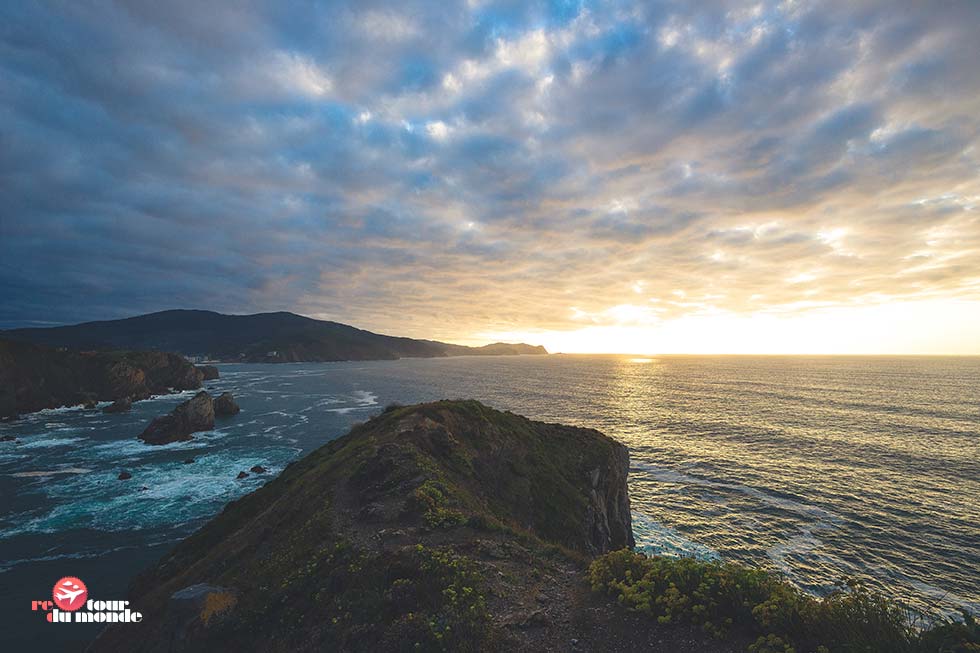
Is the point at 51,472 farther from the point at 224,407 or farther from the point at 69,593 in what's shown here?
the point at 224,407

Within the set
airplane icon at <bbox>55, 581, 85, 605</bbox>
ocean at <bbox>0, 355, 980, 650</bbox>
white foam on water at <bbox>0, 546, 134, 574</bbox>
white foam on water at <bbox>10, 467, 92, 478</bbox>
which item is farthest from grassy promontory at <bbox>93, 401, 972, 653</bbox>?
white foam on water at <bbox>10, 467, 92, 478</bbox>

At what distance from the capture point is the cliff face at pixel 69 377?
104 m

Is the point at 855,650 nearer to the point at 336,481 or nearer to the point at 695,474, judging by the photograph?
the point at 336,481

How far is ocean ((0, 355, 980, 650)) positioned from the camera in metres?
33.2

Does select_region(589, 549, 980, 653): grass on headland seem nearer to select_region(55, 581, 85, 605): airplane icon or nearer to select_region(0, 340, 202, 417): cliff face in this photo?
select_region(55, 581, 85, 605): airplane icon

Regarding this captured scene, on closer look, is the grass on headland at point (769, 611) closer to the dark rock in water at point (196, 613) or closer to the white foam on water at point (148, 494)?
the dark rock in water at point (196, 613)

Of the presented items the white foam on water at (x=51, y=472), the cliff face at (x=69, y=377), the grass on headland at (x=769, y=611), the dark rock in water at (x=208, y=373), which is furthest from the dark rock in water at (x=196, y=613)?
A: the dark rock in water at (x=208, y=373)

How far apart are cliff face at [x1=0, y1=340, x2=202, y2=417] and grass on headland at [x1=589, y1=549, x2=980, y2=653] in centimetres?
14863

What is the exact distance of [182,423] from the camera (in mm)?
78938

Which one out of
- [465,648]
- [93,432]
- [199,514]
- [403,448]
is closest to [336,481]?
[403,448]

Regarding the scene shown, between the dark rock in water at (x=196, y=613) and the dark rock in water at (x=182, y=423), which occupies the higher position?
the dark rock in water at (x=196, y=613)

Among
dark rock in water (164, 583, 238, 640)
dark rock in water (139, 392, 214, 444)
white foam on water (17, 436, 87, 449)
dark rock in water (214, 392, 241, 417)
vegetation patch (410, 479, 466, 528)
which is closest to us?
dark rock in water (164, 583, 238, 640)

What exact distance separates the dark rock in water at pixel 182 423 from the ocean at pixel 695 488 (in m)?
2.75

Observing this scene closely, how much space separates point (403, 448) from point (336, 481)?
5.03 metres
